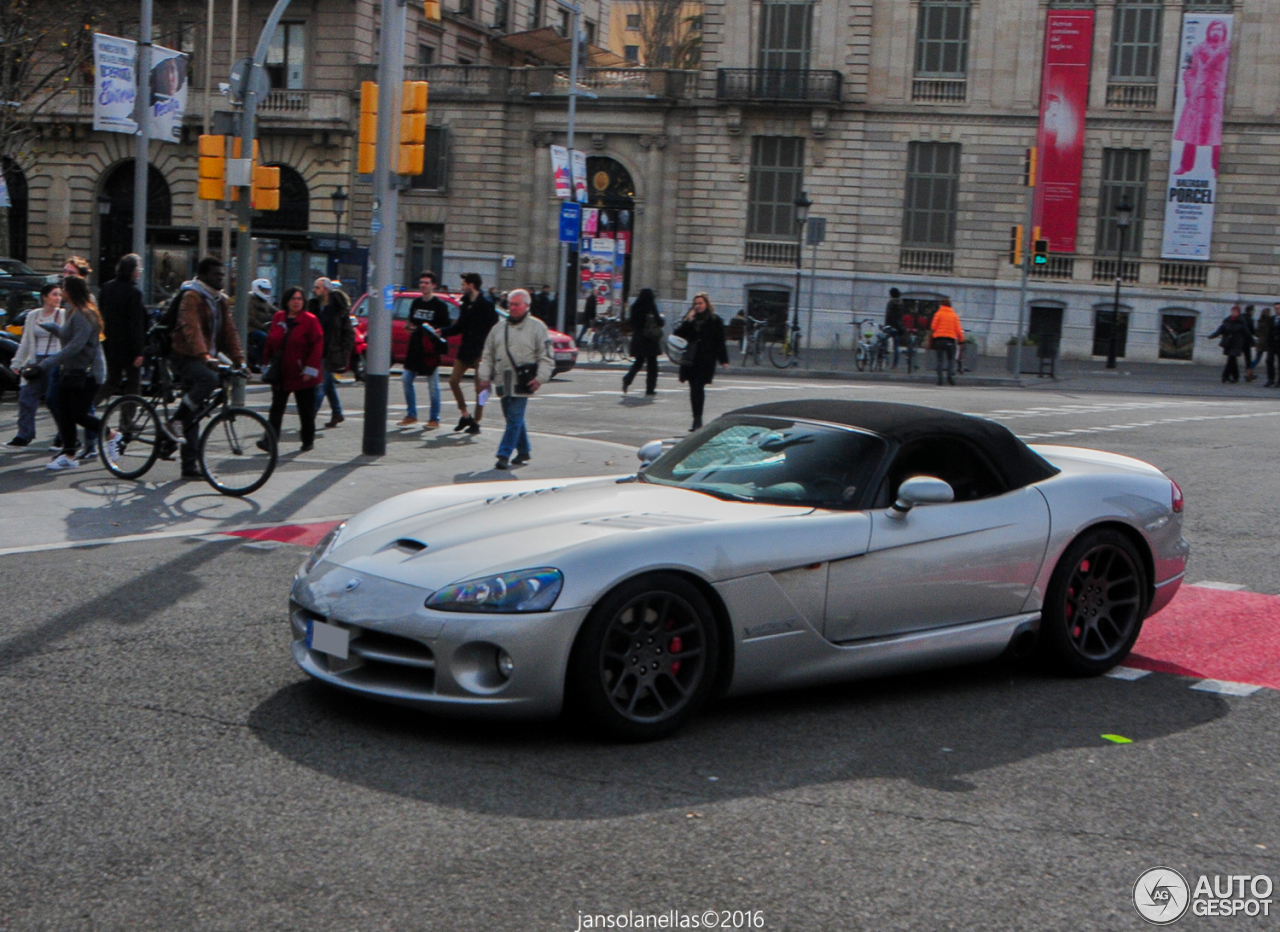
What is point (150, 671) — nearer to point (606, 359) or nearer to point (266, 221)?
point (606, 359)

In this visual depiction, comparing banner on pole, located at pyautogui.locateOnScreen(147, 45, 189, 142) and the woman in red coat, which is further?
banner on pole, located at pyautogui.locateOnScreen(147, 45, 189, 142)

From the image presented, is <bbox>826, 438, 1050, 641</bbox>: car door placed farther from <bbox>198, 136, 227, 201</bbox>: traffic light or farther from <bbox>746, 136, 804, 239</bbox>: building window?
<bbox>746, 136, 804, 239</bbox>: building window

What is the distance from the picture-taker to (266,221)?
4888cm

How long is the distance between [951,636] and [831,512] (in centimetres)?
73

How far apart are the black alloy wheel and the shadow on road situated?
0.17m

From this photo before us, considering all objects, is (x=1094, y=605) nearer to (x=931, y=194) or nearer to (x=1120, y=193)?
(x=1120, y=193)

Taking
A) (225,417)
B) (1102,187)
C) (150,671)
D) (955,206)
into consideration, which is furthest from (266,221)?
(150,671)

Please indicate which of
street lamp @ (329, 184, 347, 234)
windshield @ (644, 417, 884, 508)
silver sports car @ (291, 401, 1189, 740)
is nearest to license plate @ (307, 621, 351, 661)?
silver sports car @ (291, 401, 1189, 740)

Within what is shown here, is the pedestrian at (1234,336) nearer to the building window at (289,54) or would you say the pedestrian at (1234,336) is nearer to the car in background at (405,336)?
the car in background at (405,336)

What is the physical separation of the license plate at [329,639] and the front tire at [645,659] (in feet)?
2.67

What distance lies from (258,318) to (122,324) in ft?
26.0

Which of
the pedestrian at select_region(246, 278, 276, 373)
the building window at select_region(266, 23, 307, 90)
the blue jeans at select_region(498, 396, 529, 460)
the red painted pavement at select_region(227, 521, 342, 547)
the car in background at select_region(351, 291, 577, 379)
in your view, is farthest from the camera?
the building window at select_region(266, 23, 307, 90)

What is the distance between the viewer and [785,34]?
144 ft

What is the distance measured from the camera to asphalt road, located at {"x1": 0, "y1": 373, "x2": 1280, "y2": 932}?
3.68 m
